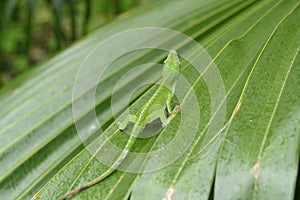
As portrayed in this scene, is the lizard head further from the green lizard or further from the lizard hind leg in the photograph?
the lizard hind leg

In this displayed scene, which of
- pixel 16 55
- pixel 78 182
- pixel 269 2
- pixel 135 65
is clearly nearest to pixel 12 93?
pixel 135 65

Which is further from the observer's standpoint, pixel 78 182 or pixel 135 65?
pixel 135 65

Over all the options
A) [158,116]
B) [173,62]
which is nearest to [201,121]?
[158,116]

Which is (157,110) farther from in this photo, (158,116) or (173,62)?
(173,62)

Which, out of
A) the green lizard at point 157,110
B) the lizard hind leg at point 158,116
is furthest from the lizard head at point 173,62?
the lizard hind leg at point 158,116

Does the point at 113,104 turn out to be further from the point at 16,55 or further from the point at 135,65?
the point at 16,55

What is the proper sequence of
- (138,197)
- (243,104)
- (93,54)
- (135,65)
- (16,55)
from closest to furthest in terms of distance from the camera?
1. (138,197)
2. (243,104)
3. (135,65)
4. (93,54)
5. (16,55)

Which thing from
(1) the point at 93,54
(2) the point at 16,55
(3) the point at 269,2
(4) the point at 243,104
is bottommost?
(4) the point at 243,104
